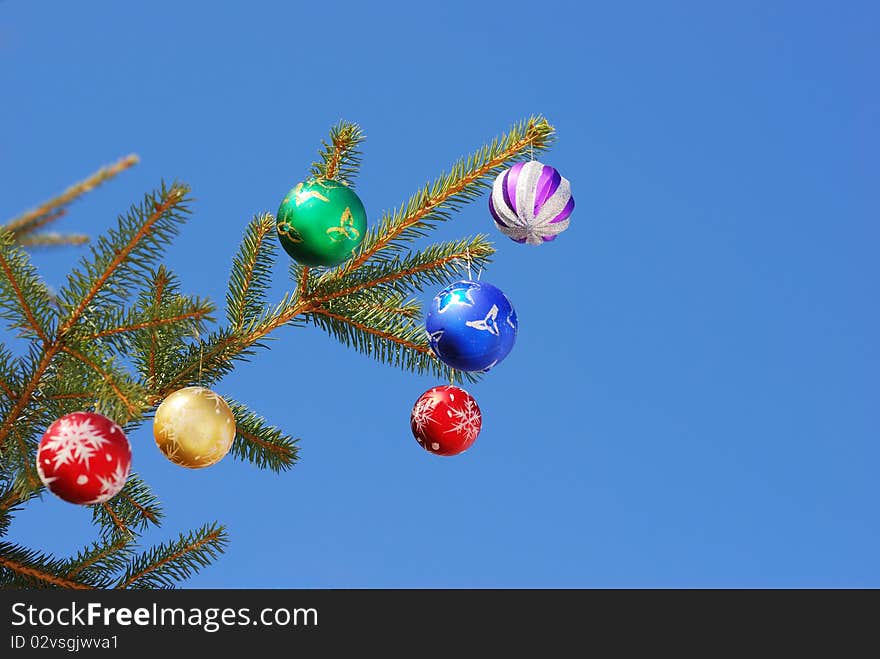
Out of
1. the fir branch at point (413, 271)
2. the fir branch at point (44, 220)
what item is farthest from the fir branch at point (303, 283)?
the fir branch at point (44, 220)

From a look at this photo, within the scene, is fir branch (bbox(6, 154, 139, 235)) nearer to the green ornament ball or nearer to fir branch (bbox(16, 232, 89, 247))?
fir branch (bbox(16, 232, 89, 247))

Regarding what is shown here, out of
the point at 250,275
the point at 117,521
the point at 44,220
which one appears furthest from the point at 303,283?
the point at 44,220

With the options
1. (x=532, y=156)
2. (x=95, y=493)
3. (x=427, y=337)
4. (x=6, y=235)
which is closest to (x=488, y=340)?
(x=427, y=337)

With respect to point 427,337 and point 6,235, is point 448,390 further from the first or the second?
point 6,235

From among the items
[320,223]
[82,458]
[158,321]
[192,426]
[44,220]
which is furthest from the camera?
[44,220]

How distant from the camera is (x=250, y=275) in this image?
315 cm

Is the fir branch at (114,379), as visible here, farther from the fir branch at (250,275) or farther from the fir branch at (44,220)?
the fir branch at (44,220)

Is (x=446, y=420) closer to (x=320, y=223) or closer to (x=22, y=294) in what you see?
→ (x=320, y=223)

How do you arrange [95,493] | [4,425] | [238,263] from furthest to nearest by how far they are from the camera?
[238,263]
[4,425]
[95,493]

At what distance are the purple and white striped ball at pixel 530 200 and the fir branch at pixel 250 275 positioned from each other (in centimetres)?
71

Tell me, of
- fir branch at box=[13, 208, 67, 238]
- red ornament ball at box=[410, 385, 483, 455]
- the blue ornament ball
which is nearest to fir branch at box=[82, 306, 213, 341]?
the blue ornament ball

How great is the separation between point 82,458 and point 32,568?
2.57ft
